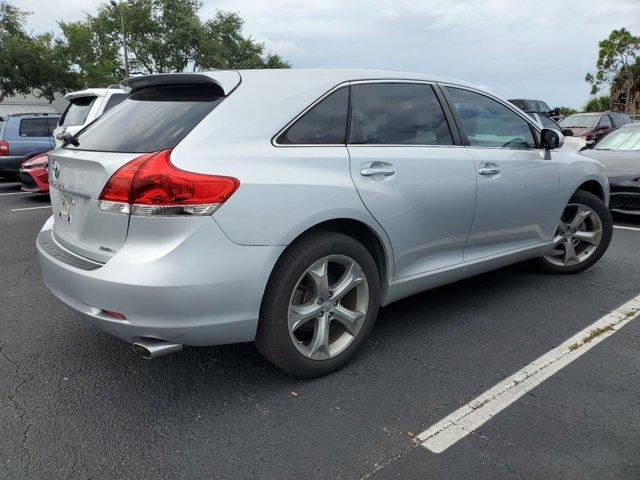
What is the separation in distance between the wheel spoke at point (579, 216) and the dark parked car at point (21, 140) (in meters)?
10.4

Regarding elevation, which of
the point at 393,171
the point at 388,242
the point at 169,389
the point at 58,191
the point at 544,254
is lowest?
the point at 169,389

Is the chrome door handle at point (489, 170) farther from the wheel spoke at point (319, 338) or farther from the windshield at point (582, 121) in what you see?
the windshield at point (582, 121)

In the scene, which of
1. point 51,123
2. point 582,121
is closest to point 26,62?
point 51,123

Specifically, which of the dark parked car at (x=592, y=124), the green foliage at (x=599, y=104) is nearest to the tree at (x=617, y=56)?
the green foliage at (x=599, y=104)

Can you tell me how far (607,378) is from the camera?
2938mm

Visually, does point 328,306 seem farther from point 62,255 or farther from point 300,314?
point 62,255

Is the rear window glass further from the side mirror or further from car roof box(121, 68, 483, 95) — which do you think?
the side mirror

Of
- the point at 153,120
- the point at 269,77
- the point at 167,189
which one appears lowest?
the point at 167,189

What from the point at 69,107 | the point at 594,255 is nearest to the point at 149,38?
the point at 69,107

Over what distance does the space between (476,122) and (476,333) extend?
146 centimetres

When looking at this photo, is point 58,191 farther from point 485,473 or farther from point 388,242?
point 485,473

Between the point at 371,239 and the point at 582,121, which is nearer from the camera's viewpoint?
the point at 371,239

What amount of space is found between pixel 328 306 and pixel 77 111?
7900 mm

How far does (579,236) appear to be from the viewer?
4.68 meters
